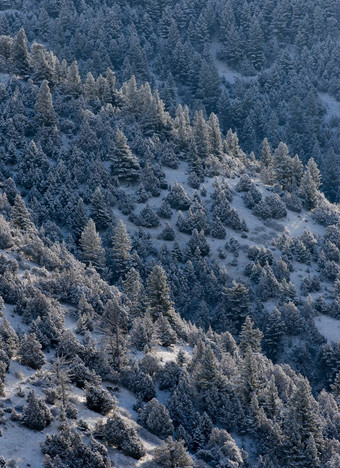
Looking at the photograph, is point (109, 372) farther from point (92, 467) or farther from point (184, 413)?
point (92, 467)

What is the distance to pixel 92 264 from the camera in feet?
226

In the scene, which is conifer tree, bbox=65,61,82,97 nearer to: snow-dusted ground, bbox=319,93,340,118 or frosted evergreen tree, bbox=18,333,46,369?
snow-dusted ground, bbox=319,93,340,118

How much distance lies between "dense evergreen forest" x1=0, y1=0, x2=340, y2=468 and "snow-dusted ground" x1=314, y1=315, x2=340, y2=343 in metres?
0.22

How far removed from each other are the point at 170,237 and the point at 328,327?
2208 centimetres

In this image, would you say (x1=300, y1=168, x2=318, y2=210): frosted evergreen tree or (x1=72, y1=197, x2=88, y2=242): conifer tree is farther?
(x1=300, y1=168, x2=318, y2=210): frosted evergreen tree

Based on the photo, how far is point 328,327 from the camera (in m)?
68.1

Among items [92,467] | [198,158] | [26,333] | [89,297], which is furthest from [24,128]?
[92,467]

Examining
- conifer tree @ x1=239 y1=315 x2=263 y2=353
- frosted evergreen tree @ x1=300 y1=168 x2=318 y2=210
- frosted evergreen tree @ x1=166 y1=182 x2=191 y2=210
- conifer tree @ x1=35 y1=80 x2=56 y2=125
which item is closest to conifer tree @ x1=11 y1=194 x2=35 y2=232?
frosted evergreen tree @ x1=166 y1=182 x2=191 y2=210

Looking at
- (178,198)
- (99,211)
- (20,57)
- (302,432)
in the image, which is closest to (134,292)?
(99,211)

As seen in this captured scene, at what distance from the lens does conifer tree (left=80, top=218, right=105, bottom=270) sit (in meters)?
68.0

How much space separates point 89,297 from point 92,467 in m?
21.6

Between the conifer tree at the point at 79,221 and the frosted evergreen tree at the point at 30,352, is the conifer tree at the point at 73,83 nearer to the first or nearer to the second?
the conifer tree at the point at 79,221

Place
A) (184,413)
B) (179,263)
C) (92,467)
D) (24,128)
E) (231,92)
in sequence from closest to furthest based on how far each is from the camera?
(92,467)
(184,413)
(179,263)
(24,128)
(231,92)

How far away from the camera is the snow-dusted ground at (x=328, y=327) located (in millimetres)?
66812
